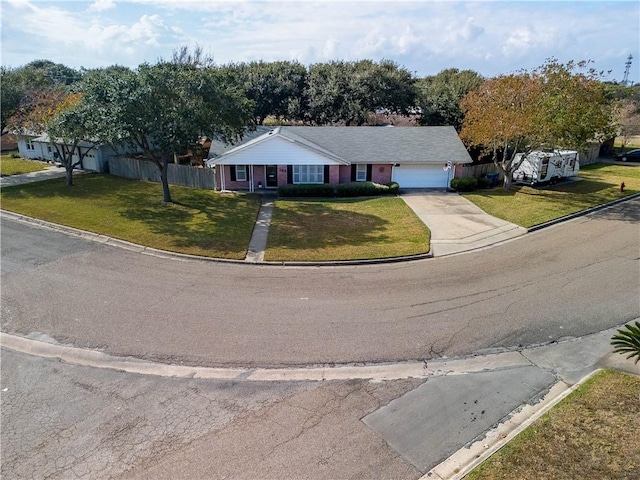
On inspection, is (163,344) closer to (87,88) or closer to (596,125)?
(87,88)

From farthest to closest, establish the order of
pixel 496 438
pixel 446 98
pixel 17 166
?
pixel 446 98 < pixel 17 166 < pixel 496 438

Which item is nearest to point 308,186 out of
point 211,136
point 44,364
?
point 211,136

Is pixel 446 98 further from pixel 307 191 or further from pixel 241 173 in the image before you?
pixel 241 173

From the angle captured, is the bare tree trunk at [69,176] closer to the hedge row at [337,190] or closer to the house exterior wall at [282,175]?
the house exterior wall at [282,175]

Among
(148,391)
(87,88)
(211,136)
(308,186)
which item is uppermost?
(87,88)

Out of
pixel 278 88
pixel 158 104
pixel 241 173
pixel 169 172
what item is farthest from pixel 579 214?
pixel 278 88

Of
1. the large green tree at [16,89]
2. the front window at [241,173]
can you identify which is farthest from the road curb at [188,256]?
the large green tree at [16,89]
